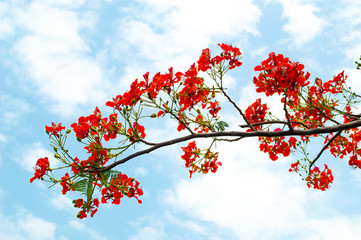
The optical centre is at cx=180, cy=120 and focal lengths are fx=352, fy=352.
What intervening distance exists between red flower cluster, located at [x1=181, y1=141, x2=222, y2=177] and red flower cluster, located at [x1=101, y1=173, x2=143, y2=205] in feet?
3.17

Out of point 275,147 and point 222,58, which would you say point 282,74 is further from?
point 275,147

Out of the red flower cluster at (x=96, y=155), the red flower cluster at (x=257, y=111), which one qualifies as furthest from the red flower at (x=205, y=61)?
the red flower cluster at (x=96, y=155)

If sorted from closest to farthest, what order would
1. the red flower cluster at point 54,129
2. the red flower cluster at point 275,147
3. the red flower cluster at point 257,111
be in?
the red flower cluster at point 54,129
the red flower cluster at point 257,111
the red flower cluster at point 275,147

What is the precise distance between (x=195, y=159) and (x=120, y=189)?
4.13ft

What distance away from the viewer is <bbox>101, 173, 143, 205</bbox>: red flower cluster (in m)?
3.62

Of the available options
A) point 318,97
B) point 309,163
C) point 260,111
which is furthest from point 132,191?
point 309,163

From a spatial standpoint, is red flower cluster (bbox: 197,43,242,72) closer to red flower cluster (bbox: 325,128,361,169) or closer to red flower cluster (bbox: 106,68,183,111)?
red flower cluster (bbox: 106,68,183,111)

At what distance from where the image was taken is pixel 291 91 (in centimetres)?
326

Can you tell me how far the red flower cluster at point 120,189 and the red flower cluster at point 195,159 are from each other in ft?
3.17

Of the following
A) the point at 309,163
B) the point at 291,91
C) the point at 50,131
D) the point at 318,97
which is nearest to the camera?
the point at 291,91

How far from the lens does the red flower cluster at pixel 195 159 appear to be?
4.52 meters

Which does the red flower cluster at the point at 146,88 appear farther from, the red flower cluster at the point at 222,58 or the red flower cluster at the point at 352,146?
the red flower cluster at the point at 352,146

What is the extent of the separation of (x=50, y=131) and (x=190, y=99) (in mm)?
1443

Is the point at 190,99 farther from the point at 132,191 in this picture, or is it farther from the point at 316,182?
the point at 316,182
